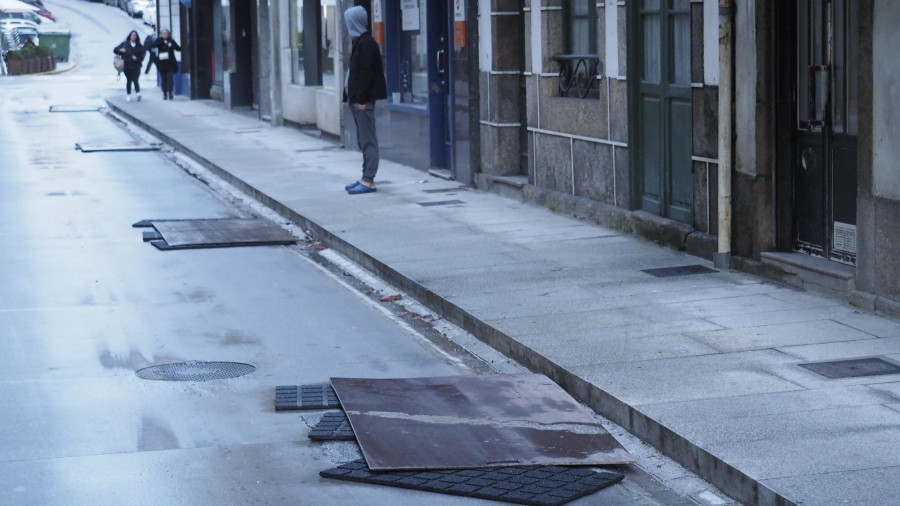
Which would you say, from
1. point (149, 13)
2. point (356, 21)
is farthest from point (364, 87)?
point (149, 13)

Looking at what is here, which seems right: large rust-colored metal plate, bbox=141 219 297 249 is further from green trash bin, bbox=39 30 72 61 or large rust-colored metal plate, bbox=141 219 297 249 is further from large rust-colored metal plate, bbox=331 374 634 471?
green trash bin, bbox=39 30 72 61

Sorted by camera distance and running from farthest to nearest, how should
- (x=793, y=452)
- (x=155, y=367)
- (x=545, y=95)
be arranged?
(x=545, y=95)
(x=155, y=367)
(x=793, y=452)

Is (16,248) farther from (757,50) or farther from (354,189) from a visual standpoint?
(757,50)

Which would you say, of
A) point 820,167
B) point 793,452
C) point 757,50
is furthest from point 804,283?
point 793,452

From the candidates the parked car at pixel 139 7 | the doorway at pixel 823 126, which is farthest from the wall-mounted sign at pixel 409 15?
the parked car at pixel 139 7

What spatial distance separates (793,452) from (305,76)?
21054 millimetres

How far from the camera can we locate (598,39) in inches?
503

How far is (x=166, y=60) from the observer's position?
37.7 metres

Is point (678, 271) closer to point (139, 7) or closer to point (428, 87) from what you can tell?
point (428, 87)

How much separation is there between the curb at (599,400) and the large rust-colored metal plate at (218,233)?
3.36ft

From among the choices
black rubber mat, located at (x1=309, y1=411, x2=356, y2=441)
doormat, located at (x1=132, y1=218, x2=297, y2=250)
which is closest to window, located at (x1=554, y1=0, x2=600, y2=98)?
doormat, located at (x1=132, y1=218, x2=297, y2=250)

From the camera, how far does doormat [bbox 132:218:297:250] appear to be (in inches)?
510

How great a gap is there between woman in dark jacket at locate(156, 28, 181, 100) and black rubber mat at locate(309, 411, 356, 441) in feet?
105

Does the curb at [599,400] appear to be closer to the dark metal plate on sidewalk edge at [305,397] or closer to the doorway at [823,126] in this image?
the dark metal plate on sidewalk edge at [305,397]
